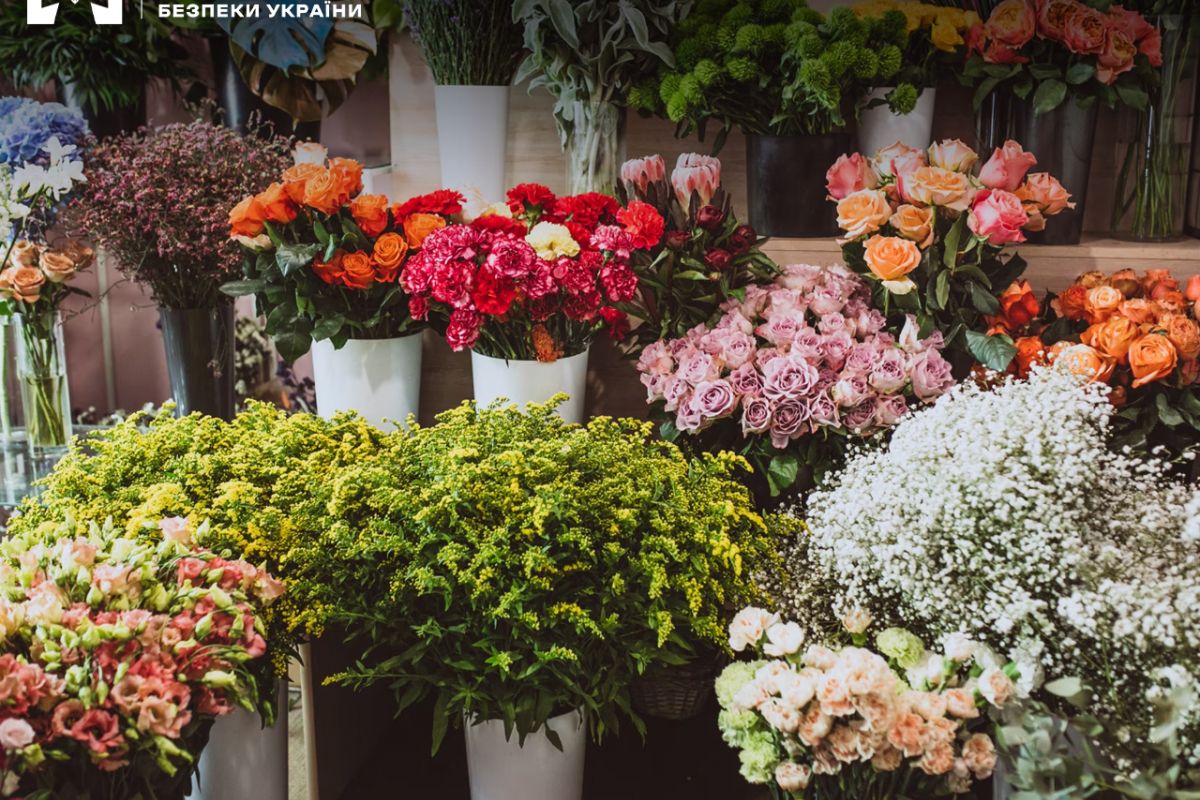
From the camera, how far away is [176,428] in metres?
1.60

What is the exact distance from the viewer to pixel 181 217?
6.13ft

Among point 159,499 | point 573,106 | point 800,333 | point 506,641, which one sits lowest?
point 506,641

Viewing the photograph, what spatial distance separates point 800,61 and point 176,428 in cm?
107

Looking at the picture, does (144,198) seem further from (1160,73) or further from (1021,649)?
(1160,73)

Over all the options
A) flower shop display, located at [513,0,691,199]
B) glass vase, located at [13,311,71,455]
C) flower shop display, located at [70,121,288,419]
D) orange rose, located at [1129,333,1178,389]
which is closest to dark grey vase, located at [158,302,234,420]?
flower shop display, located at [70,121,288,419]

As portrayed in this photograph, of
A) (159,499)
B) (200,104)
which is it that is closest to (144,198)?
(159,499)

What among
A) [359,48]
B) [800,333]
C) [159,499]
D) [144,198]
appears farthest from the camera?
[359,48]

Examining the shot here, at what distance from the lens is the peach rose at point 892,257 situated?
1.54 metres

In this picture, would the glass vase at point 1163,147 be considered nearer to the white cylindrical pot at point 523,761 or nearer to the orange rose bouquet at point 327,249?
the orange rose bouquet at point 327,249

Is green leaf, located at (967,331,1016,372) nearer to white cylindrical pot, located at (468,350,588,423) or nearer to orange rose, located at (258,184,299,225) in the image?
white cylindrical pot, located at (468,350,588,423)

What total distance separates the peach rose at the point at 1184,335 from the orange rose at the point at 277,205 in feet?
4.17

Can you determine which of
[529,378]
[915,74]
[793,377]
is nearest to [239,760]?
[529,378]

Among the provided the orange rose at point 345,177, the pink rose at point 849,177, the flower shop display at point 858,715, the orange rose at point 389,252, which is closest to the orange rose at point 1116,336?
the pink rose at point 849,177

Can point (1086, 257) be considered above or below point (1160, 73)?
below
